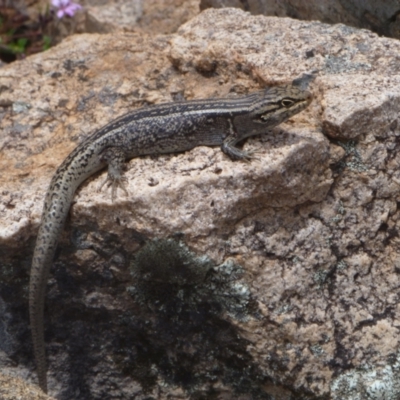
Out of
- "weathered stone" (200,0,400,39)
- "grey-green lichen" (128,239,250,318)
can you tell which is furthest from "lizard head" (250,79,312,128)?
"weathered stone" (200,0,400,39)

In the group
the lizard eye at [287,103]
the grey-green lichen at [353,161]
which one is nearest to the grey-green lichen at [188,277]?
the grey-green lichen at [353,161]

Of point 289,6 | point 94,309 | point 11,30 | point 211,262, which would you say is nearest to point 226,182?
point 211,262

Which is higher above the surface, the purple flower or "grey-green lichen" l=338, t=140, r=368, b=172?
the purple flower

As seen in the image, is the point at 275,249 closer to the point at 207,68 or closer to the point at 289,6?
the point at 207,68

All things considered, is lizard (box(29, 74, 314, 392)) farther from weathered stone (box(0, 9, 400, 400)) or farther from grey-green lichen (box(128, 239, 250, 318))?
grey-green lichen (box(128, 239, 250, 318))

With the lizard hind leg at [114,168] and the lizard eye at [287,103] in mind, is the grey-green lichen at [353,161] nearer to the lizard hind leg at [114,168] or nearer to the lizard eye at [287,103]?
the lizard eye at [287,103]

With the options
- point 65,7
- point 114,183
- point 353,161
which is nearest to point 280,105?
point 353,161

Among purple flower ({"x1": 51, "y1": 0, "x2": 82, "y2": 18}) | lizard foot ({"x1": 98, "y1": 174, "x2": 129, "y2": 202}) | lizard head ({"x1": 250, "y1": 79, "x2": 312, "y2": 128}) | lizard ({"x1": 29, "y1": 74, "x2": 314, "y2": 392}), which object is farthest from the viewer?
purple flower ({"x1": 51, "y1": 0, "x2": 82, "y2": 18})
